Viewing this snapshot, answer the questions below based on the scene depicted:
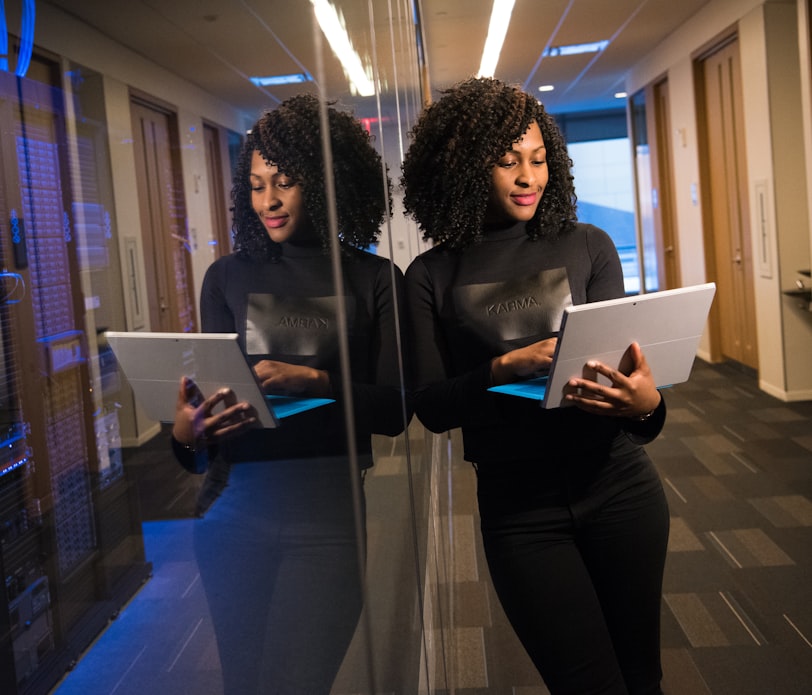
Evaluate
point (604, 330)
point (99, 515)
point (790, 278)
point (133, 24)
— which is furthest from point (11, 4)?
point (790, 278)

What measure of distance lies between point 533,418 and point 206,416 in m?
1.03

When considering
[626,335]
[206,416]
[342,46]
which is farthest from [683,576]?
[206,416]

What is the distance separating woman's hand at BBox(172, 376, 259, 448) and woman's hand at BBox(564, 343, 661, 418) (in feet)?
2.89

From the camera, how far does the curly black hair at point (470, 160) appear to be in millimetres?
1372

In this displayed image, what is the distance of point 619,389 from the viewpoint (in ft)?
4.03

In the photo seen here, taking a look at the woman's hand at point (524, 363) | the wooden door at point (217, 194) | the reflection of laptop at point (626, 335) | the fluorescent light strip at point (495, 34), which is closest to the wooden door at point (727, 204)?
the fluorescent light strip at point (495, 34)

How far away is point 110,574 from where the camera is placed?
0.29 metres

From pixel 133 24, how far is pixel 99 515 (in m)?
0.17

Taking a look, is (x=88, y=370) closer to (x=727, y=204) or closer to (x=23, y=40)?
(x=23, y=40)

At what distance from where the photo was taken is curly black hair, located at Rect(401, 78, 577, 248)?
4.50ft

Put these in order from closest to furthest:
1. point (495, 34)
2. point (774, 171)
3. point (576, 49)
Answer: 1. point (774, 171)
2. point (495, 34)
3. point (576, 49)

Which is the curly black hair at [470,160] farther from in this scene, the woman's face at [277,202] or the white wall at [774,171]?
the white wall at [774,171]

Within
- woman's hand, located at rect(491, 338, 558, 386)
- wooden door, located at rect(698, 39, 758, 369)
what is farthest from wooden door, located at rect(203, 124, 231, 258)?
wooden door, located at rect(698, 39, 758, 369)

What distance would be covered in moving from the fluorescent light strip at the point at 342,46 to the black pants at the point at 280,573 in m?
0.33
